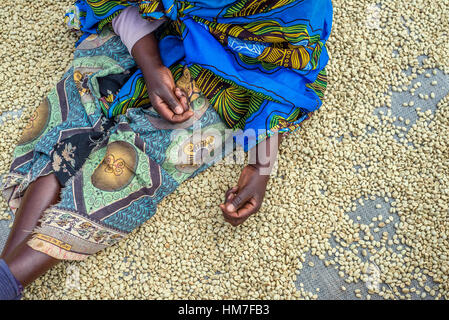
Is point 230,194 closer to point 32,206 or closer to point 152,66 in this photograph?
point 152,66

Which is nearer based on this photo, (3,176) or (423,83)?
(3,176)

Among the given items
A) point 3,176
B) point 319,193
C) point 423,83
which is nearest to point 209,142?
point 319,193

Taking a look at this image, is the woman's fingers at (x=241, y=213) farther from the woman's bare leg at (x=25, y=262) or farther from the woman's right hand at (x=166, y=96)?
the woman's bare leg at (x=25, y=262)

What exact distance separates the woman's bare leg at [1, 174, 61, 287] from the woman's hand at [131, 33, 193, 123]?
1.38 ft

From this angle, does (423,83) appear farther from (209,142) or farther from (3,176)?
(3,176)

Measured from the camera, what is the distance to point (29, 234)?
4.17 feet

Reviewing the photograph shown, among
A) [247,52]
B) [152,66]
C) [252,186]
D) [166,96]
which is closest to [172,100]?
[166,96]

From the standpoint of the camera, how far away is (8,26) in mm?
1750

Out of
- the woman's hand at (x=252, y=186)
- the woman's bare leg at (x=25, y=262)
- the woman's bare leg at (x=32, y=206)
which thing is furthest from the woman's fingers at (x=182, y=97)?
the woman's bare leg at (x=25, y=262)

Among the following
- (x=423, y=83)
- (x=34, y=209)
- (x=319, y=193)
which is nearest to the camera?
(x=34, y=209)

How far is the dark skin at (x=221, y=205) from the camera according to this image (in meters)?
1.24

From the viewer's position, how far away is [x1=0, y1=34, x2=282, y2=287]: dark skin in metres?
1.24

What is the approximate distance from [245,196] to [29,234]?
70 centimetres

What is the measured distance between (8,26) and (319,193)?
148 centimetres
